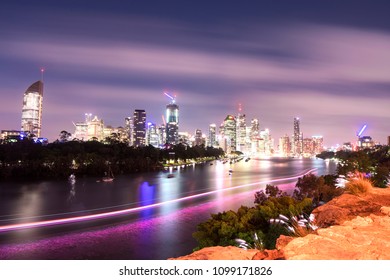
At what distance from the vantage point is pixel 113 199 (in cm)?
1669

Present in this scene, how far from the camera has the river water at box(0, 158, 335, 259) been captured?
28.2 ft

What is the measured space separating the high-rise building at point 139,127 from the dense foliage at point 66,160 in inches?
2048

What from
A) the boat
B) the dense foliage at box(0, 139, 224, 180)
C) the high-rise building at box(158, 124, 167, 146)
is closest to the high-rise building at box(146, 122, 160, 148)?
the high-rise building at box(158, 124, 167, 146)

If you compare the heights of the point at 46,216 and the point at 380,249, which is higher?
the point at 380,249

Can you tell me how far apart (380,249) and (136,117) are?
91176 millimetres

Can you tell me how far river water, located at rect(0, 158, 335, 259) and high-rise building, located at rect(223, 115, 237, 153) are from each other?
96877 millimetres

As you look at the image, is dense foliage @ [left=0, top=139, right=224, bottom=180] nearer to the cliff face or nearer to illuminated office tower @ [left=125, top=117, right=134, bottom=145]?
the cliff face

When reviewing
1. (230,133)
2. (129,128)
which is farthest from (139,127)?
(230,133)

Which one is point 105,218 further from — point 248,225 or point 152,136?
point 152,136

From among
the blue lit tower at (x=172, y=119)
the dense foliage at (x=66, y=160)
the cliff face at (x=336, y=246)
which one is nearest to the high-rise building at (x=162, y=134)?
the blue lit tower at (x=172, y=119)

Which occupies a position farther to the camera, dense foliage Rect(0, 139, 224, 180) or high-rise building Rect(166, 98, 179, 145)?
high-rise building Rect(166, 98, 179, 145)

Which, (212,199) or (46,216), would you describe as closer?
(46,216)

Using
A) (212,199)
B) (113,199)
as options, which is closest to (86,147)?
(113,199)
